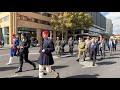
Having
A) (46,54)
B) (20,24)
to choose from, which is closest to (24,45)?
(46,54)

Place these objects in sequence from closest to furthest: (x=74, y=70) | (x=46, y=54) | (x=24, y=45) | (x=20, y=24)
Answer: (x=46, y=54) → (x=24, y=45) → (x=74, y=70) → (x=20, y=24)

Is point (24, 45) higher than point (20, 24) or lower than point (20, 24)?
lower

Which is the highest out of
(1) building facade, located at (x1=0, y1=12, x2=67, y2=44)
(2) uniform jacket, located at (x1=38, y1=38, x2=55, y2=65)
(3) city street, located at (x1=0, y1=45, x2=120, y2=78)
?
(1) building facade, located at (x1=0, y1=12, x2=67, y2=44)

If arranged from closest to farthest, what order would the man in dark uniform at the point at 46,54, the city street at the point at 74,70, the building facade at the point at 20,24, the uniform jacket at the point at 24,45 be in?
the man in dark uniform at the point at 46,54
the city street at the point at 74,70
the uniform jacket at the point at 24,45
the building facade at the point at 20,24

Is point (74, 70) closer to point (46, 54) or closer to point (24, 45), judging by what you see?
point (24, 45)

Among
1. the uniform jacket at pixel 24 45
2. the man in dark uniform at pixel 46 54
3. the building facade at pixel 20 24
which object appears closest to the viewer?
the man in dark uniform at pixel 46 54

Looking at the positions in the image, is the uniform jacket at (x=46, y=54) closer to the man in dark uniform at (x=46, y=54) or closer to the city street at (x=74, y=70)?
the man in dark uniform at (x=46, y=54)

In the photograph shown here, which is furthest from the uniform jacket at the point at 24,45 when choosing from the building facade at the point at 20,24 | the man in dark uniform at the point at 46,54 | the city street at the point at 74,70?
the building facade at the point at 20,24

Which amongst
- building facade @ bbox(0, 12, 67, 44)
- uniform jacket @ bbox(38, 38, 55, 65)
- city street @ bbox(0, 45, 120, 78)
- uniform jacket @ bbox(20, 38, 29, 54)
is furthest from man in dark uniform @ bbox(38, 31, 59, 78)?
building facade @ bbox(0, 12, 67, 44)

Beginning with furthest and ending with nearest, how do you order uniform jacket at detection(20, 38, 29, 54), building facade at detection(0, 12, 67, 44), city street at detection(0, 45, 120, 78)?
building facade at detection(0, 12, 67, 44) → uniform jacket at detection(20, 38, 29, 54) → city street at detection(0, 45, 120, 78)

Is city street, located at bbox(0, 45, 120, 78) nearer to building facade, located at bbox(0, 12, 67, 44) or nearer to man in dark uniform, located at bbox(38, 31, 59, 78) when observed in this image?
man in dark uniform, located at bbox(38, 31, 59, 78)

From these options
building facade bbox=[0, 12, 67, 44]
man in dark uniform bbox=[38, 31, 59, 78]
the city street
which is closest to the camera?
man in dark uniform bbox=[38, 31, 59, 78]

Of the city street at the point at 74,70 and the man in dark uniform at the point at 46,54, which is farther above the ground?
the man in dark uniform at the point at 46,54
